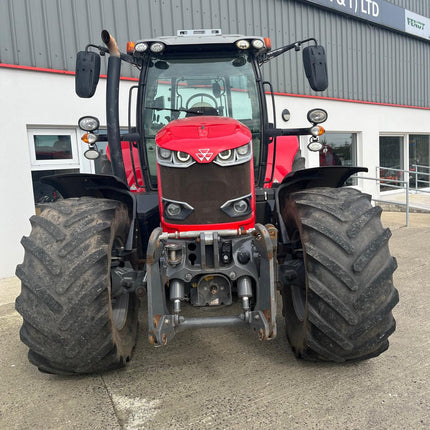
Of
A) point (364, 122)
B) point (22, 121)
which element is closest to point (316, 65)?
point (22, 121)

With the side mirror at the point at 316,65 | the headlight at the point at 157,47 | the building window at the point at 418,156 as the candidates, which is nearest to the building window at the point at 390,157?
the building window at the point at 418,156

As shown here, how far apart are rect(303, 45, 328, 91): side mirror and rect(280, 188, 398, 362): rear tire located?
1209 millimetres

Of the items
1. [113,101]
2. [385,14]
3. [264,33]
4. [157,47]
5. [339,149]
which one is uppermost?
[385,14]

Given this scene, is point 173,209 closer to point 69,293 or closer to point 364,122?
point 69,293

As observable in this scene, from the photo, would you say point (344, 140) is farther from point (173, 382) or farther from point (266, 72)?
point (173, 382)

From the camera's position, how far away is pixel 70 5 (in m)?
5.89

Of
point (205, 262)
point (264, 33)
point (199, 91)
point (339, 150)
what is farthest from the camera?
point (339, 150)

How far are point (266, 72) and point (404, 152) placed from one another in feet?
20.9

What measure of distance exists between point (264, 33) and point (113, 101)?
6.41 metres

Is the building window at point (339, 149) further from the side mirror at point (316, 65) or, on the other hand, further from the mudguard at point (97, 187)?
the mudguard at point (97, 187)

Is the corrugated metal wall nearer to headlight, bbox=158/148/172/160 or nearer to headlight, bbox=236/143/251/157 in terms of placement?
headlight, bbox=158/148/172/160

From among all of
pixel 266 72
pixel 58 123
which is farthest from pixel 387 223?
pixel 58 123

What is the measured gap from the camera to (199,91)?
11.2 feet

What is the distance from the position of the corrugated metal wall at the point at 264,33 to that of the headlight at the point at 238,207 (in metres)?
4.41
